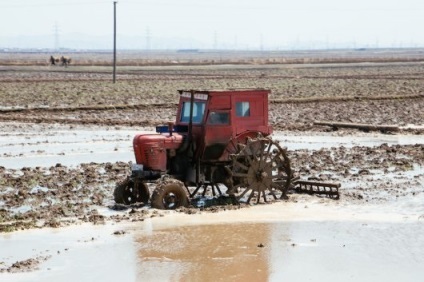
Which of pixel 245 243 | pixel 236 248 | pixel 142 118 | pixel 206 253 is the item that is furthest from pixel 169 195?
pixel 142 118

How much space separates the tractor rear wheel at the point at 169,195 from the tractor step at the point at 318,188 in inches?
127

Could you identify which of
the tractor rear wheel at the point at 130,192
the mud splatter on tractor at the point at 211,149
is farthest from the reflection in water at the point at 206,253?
the tractor rear wheel at the point at 130,192

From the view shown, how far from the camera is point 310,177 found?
21078 millimetres

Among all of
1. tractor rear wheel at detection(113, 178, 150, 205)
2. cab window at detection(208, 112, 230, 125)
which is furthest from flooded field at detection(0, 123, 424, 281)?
cab window at detection(208, 112, 230, 125)

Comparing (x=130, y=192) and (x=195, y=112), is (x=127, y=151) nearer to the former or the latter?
(x=130, y=192)

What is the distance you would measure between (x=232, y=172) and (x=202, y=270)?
15.8 ft

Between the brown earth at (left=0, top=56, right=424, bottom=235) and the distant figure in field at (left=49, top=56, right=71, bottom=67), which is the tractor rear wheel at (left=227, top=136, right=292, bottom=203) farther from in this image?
the distant figure in field at (left=49, top=56, right=71, bottom=67)

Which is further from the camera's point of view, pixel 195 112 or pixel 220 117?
pixel 195 112

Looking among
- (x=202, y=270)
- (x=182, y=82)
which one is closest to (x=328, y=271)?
(x=202, y=270)

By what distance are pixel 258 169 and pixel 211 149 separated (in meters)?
1.08

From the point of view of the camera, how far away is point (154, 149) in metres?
17.3

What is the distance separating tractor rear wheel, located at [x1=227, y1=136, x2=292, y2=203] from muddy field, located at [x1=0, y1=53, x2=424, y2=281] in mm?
434

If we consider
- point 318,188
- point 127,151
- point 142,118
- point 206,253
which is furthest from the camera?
point 142,118

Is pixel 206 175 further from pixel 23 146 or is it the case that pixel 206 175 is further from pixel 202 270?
pixel 23 146
